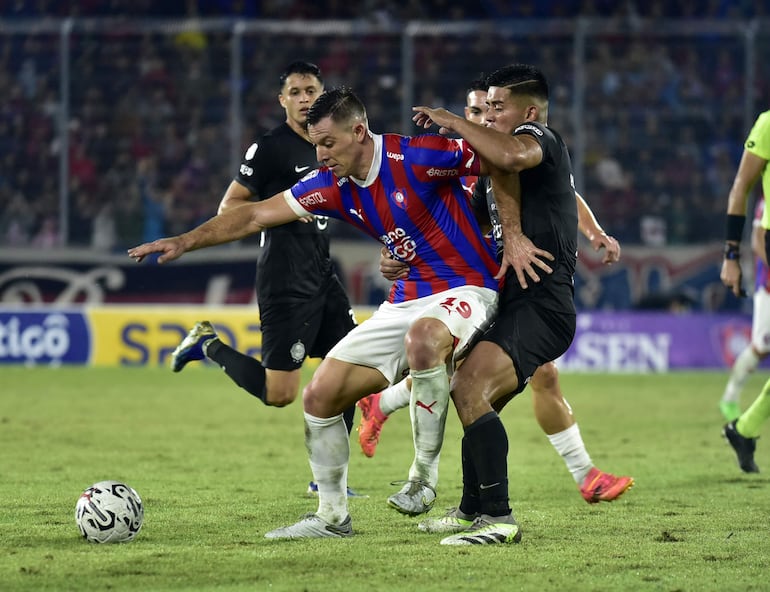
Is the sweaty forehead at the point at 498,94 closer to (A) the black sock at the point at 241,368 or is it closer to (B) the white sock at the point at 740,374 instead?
(A) the black sock at the point at 241,368

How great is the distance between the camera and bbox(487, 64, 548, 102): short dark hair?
6008mm

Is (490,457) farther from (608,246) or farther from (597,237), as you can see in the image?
(597,237)

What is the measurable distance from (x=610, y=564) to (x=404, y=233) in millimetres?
1755

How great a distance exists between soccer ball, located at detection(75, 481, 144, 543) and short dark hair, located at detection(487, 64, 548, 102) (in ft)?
8.52

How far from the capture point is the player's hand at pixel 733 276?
7.67 m

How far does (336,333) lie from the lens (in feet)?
25.8

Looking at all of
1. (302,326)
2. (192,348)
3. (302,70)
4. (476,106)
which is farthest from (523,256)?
(192,348)

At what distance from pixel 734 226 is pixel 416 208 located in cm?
294

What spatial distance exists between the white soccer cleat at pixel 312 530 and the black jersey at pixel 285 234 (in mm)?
2236

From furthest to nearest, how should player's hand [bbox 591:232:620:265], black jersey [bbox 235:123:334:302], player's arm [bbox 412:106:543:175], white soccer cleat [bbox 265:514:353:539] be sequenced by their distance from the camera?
black jersey [bbox 235:123:334:302], player's hand [bbox 591:232:620:265], white soccer cleat [bbox 265:514:353:539], player's arm [bbox 412:106:543:175]

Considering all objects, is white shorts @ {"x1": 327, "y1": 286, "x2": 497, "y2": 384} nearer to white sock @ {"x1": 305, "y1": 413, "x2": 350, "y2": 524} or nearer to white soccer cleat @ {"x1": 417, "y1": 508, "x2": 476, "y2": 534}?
white sock @ {"x1": 305, "y1": 413, "x2": 350, "y2": 524}

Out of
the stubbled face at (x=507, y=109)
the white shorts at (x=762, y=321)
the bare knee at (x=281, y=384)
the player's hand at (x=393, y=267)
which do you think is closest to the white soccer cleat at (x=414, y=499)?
the player's hand at (x=393, y=267)

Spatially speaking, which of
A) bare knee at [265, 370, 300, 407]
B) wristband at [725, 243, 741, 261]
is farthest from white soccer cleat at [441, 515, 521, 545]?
wristband at [725, 243, 741, 261]

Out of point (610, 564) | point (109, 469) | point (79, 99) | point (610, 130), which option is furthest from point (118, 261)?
point (610, 564)
